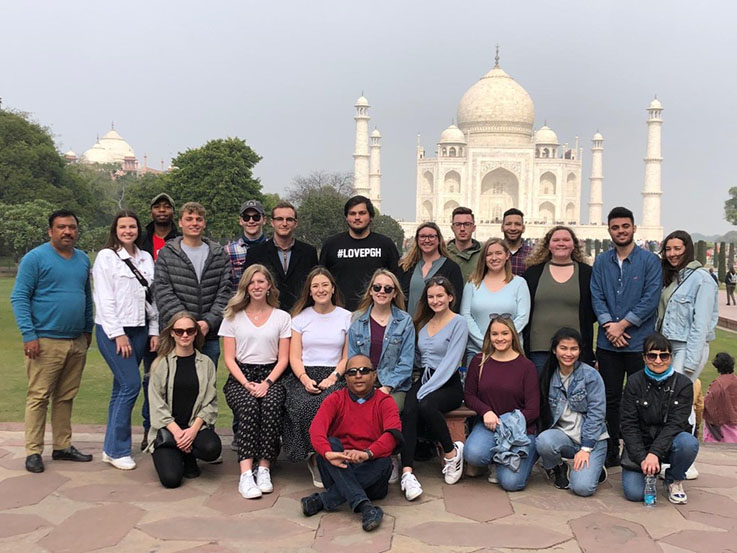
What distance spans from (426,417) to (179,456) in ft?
4.34

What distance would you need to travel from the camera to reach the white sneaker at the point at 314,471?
3916 millimetres

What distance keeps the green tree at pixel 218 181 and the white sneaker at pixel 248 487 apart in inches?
1044

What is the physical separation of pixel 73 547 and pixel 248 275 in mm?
1634

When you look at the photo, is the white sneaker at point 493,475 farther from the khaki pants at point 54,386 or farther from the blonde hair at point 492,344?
the khaki pants at point 54,386

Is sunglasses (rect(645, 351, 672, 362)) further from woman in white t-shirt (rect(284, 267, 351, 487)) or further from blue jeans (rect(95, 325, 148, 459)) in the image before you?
blue jeans (rect(95, 325, 148, 459))

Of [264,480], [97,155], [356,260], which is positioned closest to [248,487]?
[264,480]

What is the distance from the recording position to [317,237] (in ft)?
102

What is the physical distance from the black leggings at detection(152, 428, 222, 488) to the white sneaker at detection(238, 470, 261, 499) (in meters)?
0.28

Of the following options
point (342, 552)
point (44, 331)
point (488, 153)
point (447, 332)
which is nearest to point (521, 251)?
point (447, 332)

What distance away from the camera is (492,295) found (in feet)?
14.5

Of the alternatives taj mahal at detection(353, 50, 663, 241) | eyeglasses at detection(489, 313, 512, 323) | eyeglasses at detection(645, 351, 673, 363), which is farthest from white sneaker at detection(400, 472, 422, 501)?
taj mahal at detection(353, 50, 663, 241)

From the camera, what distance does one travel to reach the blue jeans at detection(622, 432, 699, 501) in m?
3.73

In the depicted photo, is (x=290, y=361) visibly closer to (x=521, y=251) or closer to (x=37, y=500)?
(x=37, y=500)

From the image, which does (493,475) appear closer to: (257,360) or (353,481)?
(353,481)
